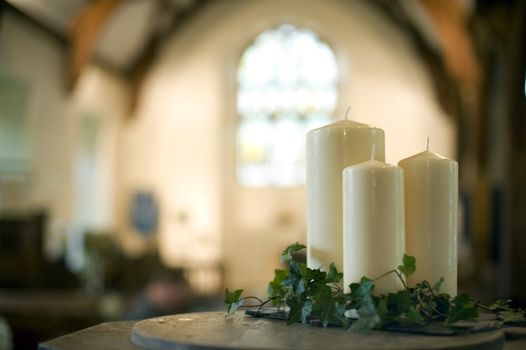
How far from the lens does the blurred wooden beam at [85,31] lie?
385 inches

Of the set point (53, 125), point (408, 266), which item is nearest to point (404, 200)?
point (408, 266)

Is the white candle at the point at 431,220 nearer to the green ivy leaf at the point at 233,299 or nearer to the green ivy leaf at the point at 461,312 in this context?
the green ivy leaf at the point at 461,312

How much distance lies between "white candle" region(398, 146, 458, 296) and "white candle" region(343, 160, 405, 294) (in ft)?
0.28

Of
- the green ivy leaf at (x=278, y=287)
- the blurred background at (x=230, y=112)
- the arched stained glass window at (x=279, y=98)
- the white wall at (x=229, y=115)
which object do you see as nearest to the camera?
the green ivy leaf at (x=278, y=287)

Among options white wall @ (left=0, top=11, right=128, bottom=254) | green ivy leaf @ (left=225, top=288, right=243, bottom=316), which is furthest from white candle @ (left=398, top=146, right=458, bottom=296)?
white wall @ (left=0, top=11, right=128, bottom=254)

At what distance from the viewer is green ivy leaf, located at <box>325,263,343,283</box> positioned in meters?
1.18

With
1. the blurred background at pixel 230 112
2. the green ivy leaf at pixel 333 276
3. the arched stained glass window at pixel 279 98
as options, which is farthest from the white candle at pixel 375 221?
the arched stained glass window at pixel 279 98

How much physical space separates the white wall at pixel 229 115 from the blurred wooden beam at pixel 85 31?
260cm

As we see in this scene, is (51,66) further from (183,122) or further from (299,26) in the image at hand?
(299,26)

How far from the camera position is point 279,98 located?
1249 centimetres

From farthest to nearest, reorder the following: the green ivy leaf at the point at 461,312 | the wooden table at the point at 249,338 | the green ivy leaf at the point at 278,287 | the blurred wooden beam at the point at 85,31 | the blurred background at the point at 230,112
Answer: the blurred background at the point at 230,112 → the blurred wooden beam at the point at 85,31 → the green ivy leaf at the point at 278,287 → the green ivy leaf at the point at 461,312 → the wooden table at the point at 249,338

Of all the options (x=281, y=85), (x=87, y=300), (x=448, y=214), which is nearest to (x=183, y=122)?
(x=281, y=85)

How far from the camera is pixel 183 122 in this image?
12.5 m

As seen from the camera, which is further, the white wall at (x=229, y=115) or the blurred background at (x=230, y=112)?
the white wall at (x=229, y=115)
